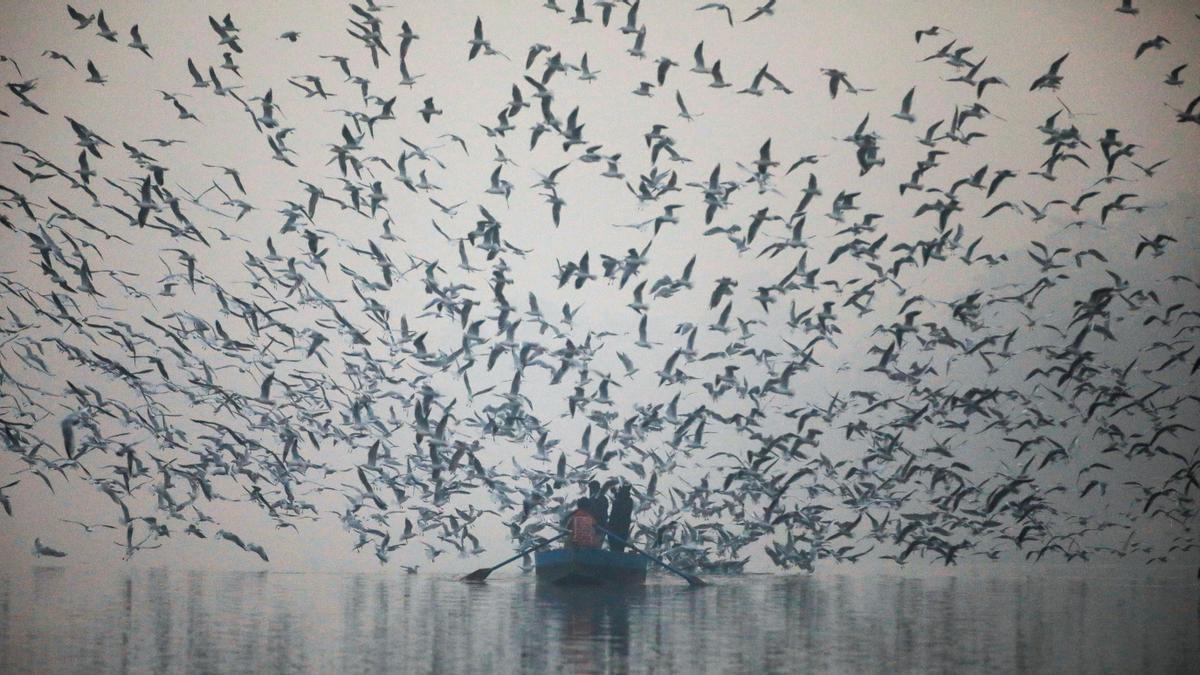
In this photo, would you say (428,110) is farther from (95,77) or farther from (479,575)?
(479,575)

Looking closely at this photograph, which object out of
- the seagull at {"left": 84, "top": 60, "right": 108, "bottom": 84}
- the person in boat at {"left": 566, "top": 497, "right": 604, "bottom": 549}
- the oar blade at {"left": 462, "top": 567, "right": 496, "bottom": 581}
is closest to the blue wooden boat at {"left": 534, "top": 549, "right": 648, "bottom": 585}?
the person in boat at {"left": 566, "top": 497, "right": 604, "bottom": 549}

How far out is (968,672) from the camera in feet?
87.3

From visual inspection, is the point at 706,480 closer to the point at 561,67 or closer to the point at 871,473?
the point at 871,473

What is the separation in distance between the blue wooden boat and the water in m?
0.61

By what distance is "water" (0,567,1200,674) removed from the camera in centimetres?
2694

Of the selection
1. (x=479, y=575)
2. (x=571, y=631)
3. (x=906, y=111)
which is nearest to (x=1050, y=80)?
(x=906, y=111)

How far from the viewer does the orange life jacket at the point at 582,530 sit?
48125 millimetres

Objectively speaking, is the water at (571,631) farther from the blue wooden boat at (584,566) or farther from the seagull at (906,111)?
the seagull at (906,111)

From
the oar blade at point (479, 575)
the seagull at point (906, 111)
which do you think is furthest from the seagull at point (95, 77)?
the oar blade at point (479, 575)

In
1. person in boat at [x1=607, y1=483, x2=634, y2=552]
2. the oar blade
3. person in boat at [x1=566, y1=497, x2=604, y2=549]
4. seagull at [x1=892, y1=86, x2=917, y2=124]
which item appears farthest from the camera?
the oar blade

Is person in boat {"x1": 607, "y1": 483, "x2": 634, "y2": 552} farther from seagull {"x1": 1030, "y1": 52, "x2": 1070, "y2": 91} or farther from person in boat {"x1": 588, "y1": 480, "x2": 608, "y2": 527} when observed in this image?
seagull {"x1": 1030, "y1": 52, "x2": 1070, "y2": 91}

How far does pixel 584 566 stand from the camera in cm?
4828

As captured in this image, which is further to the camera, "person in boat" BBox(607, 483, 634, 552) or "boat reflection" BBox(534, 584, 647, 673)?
"person in boat" BBox(607, 483, 634, 552)

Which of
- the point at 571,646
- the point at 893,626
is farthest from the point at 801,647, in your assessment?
the point at 893,626
